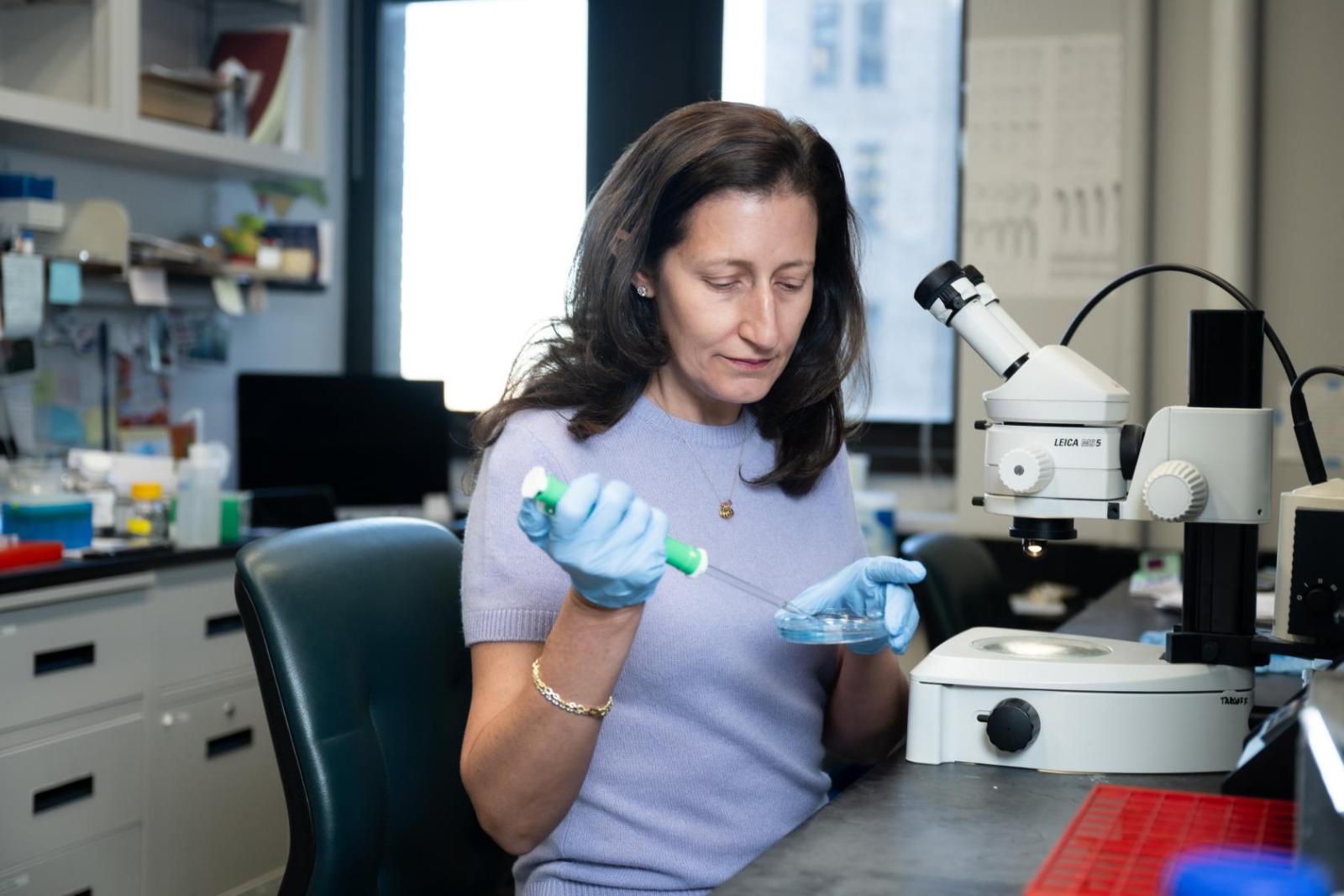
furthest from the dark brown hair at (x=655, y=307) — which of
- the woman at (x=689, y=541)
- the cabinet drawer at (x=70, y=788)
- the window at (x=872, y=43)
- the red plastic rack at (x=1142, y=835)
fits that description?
the window at (x=872, y=43)

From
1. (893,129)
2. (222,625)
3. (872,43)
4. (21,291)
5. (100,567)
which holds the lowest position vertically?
(222,625)

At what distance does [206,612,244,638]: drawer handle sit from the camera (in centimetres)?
259

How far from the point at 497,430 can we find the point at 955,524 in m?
2.07

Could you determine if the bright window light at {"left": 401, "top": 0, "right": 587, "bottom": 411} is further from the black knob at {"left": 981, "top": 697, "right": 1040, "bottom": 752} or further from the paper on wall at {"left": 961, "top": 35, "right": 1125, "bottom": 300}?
the black knob at {"left": 981, "top": 697, "right": 1040, "bottom": 752}

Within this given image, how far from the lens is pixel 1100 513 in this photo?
116 centimetres

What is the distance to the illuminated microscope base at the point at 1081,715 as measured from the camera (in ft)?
3.79

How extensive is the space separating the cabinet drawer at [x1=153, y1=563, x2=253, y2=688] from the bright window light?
4.08 feet

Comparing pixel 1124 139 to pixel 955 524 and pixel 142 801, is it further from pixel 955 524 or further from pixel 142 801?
pixel 142 801

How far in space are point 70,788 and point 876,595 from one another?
1.69 m

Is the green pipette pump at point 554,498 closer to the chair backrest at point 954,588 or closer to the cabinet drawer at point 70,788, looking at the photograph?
the chair backrest at point 954,588

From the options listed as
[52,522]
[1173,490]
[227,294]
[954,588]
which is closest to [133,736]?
[52,522]

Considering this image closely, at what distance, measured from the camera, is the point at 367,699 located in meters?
1.32

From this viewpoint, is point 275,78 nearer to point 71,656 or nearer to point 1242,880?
point 71,656

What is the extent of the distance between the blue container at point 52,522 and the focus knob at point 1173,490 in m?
1.95
